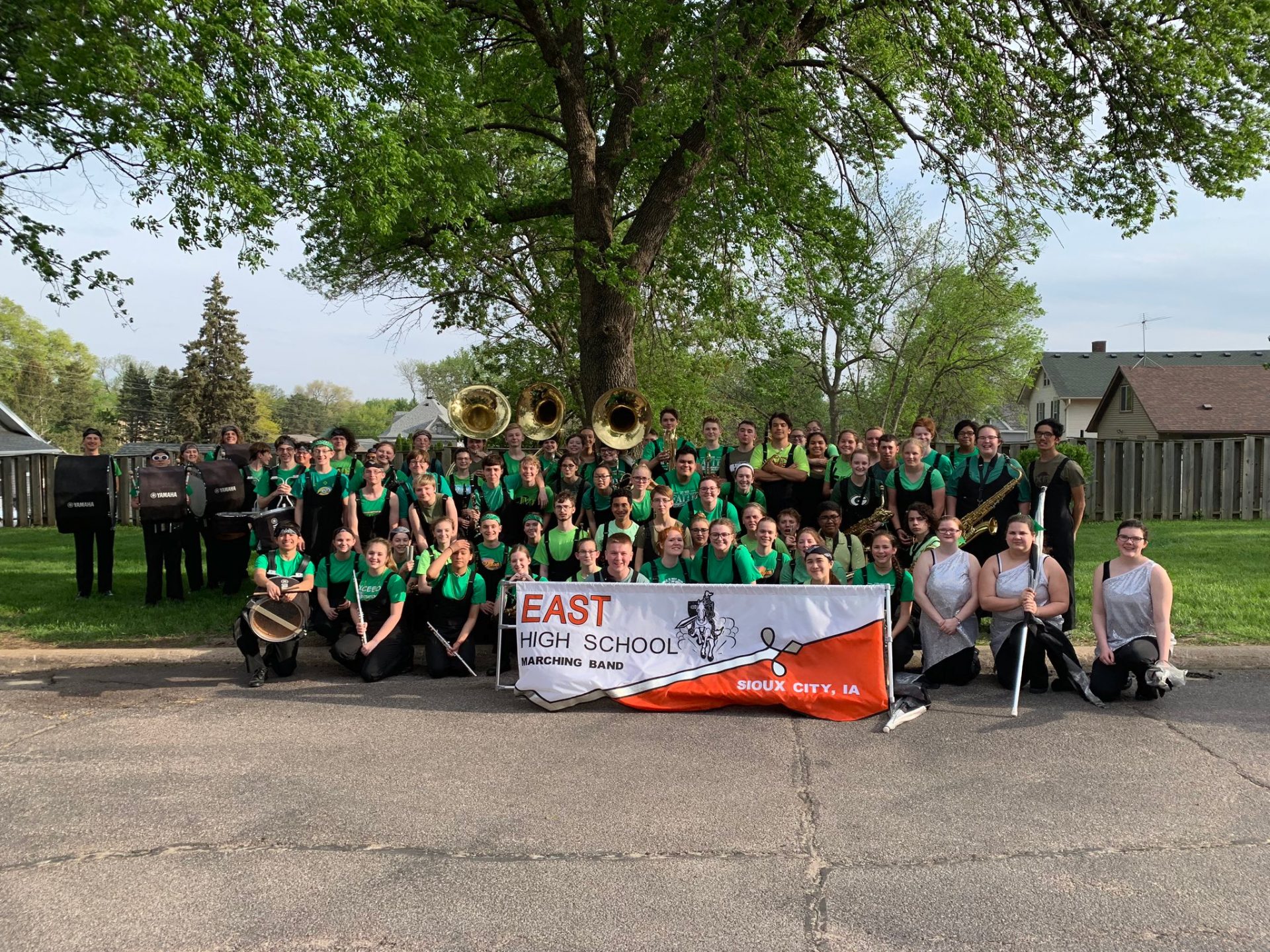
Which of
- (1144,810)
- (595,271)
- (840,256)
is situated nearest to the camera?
(1144,810)

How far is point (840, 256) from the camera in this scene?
13.2m

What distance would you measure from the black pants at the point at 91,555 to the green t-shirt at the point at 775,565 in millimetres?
6977

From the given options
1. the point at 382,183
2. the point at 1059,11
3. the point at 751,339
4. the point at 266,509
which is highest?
the point at 1059,11

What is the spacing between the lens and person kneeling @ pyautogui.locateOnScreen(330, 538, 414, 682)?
7391 millimetres

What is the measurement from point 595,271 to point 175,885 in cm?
863

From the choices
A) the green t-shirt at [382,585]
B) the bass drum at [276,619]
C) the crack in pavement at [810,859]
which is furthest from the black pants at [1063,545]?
the bass drum at [276,619]

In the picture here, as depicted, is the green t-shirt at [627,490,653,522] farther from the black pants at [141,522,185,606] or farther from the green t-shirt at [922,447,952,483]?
the black pants at [141,522,185,606]

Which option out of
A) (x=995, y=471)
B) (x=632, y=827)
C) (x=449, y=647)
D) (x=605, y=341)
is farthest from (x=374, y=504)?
→ (x=995, y=471)

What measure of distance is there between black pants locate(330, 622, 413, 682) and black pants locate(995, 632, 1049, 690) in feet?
14.8

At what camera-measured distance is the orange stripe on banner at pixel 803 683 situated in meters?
6.29

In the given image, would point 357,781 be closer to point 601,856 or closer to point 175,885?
point 175,885

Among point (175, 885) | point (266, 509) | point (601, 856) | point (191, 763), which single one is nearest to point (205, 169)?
point (266, 509)

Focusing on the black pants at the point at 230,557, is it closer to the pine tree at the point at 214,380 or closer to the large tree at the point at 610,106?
the large tree at the point at 610,106

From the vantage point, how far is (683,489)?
8648 millimetres
